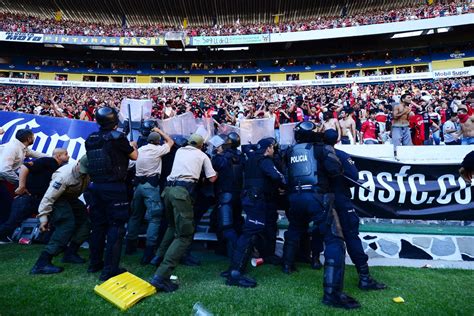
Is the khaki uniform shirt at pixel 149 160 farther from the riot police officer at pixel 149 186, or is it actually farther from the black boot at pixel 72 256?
the black boot at pixel 72 256

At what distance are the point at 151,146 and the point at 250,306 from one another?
2.72m

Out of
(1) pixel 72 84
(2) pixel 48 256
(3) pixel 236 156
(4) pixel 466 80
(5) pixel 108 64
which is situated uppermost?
(5) pixel 108 64

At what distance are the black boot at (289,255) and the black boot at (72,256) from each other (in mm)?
2919

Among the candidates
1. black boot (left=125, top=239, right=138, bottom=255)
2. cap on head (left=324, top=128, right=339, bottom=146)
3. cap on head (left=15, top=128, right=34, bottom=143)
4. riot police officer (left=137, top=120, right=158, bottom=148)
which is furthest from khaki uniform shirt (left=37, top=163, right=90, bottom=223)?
cap on head (left=324, top=128, right=339, bottom=146)

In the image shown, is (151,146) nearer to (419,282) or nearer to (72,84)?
(419,282)

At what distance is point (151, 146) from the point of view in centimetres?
465

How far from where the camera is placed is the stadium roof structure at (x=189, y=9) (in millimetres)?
33594

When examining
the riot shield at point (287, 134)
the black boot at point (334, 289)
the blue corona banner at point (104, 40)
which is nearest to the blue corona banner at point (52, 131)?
the riot shield at point (287, 134)

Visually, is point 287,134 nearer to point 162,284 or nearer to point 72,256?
point 162,284

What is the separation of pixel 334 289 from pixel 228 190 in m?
1.90

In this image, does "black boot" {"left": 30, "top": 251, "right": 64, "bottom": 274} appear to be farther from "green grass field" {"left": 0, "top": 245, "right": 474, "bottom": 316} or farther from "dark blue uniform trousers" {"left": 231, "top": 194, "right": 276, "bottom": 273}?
"dark blue uniform trousers" {"left": 231, "top": 194, "right": 276, "bottom": 273}

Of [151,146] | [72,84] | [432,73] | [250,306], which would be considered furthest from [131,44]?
[250,306]

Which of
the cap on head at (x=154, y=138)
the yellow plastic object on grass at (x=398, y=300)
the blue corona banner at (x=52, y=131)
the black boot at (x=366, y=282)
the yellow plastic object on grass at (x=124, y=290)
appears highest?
the blue corona banner at (x=52, y=131)

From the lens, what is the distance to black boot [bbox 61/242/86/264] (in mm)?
4453
